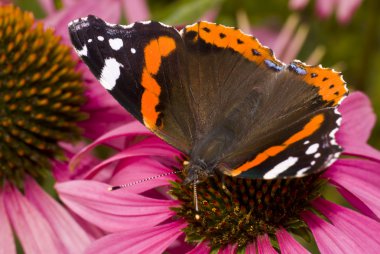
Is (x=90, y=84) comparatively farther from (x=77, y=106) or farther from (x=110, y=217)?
(x=110, y=217)

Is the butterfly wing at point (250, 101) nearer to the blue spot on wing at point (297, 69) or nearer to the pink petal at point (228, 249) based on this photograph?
the blue spot on wing at point (297, 69)

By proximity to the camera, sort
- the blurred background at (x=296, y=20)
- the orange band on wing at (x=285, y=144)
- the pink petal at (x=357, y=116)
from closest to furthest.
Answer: the orange band on wing at (x=285, y=144)
the pink petal at (x=357, y=116)
the blurred background at (x=296, y=20)

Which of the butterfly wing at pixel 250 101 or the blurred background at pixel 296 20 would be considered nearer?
the butterfly wing at pixel 250 101

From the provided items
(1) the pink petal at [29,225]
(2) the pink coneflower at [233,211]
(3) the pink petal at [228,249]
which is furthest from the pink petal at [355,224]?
(1) the pink petal at [29,225]

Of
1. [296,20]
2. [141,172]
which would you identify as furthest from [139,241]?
[296,20]

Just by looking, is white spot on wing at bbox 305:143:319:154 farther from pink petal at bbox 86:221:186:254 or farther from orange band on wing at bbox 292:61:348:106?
pink petal at bbox 86:221:186:254

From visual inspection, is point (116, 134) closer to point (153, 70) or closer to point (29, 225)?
point (153, 70)

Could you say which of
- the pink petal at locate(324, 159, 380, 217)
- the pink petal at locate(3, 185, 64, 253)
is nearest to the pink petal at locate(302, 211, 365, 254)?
the pink petal at locate(324, 159, 380, 217)
